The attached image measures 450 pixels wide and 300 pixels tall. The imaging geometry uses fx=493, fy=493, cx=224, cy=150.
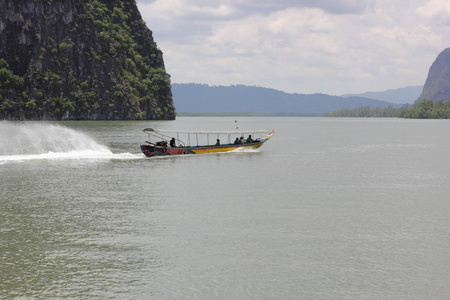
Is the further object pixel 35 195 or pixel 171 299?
pixel 35 195

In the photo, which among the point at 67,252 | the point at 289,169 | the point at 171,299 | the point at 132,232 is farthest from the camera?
the point at 289,169

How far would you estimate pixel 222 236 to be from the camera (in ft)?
77.2

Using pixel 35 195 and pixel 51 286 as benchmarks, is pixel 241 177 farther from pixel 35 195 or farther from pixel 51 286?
pixel 51 286

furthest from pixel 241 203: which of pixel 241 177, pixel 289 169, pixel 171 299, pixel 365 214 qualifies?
pixel 289 169

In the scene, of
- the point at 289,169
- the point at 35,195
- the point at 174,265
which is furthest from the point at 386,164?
the point at 174,265

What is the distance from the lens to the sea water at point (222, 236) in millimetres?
17156

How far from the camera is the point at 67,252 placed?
20.7 metres

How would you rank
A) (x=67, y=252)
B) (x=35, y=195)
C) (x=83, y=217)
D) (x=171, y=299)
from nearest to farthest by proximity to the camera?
(x=171, y=299) < (x=67, y=252) < (x=83, y=217) < (x=35, y=195)

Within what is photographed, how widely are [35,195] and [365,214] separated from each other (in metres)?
22.1

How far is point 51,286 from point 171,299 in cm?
432

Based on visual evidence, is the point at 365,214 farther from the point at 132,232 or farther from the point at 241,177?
the point at 241,177

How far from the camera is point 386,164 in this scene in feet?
192

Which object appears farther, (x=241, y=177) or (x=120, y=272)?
(x=241, y=177)

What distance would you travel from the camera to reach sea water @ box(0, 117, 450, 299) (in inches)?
675
